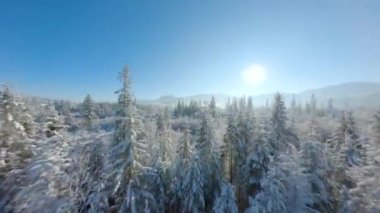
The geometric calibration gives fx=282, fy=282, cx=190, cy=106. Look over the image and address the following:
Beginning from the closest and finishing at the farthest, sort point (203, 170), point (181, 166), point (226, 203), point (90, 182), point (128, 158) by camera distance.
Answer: point (90, 182), point (128, 158), point (226, 203), point (181, 166), point (203, 170)

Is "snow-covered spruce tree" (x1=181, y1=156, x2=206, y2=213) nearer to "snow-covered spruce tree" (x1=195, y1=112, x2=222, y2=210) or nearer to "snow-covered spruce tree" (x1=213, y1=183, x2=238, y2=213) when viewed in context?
"snow-covered spruce tree" (x1=195, y1=112, x2=222, y2=210)

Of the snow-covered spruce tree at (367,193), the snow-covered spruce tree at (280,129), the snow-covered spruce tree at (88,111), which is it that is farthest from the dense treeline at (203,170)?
the snow-covered spruce tree at (88,111)

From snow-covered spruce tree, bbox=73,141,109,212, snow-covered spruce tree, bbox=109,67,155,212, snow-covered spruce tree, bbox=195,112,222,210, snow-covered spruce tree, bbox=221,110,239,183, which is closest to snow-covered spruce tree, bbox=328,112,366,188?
snow-covered spruce tree, bbox=221,110,239,183

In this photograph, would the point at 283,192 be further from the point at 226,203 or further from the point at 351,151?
the point at 351,151

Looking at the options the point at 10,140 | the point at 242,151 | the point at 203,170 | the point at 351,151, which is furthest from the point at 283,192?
the point at 10,140

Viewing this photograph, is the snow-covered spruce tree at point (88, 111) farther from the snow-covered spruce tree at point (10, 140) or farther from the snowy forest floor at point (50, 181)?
the snowy forest floor at point (50, 181)

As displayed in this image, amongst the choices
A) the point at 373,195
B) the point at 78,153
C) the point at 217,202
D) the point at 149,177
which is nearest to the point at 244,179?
the point at 217,202

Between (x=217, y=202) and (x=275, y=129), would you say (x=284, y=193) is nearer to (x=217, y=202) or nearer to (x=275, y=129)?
(x=217, y=202)
